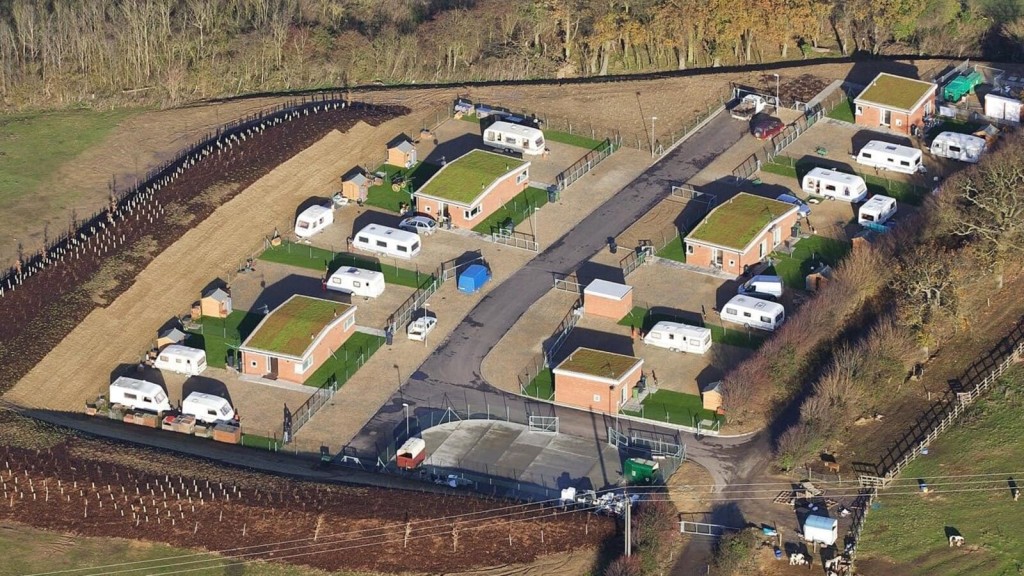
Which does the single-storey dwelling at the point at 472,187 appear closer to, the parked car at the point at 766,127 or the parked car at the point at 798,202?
the parked car at the point at 798,202

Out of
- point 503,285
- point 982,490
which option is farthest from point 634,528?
point 503,285

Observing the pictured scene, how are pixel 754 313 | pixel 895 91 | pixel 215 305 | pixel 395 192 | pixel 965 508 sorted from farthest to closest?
pixel 895 91
pixel 395 192
pixel 215 305
pixel 754 313
pixel 965 508

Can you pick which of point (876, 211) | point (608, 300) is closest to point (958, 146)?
point (876, 211)

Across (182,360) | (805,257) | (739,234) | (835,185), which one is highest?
(835,185)

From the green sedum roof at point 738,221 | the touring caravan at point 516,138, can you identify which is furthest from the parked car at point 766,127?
the touring caravan at point 516,138

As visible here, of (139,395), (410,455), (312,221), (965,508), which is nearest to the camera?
(965,508)

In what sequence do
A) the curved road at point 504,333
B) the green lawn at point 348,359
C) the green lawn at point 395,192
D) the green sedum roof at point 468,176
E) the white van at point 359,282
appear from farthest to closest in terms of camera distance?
the green lawn at point 395,192
the green sedum roof at point 468,176
the white van at point 359,282
the green lawn at point 348,359
the curved road at point 504,333

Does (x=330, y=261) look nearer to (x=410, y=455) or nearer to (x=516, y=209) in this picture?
(x=516, y=209)
